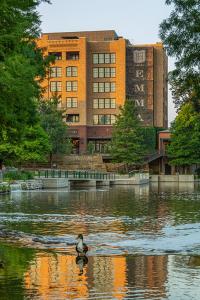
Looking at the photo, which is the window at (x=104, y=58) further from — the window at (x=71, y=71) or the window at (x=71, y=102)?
the window at (x=71, y=102)

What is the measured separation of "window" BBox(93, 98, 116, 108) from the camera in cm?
13250

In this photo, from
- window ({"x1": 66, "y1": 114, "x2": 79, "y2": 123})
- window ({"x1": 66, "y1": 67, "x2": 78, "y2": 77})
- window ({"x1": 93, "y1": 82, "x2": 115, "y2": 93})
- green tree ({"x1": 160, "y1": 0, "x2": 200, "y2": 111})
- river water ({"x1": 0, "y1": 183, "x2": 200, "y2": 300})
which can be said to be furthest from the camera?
window ({"x1": 66, "y1": 114, "x2": 79, "y2": 123})

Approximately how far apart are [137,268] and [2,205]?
27716mm

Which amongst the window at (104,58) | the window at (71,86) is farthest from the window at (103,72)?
the window at (71,86)

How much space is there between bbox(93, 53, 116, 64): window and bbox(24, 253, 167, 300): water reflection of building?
113653 millimetres

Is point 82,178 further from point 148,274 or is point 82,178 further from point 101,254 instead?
point 148,274

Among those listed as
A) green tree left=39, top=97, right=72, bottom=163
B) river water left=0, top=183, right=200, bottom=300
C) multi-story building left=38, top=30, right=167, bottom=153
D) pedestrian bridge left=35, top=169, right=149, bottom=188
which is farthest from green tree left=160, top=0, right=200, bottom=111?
multi-story building left=38, top=30, right=167, bottom=153

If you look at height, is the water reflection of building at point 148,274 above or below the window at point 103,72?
below

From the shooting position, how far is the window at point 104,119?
132250 mm

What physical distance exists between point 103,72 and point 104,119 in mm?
9594

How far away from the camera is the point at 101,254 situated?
72.5 feet

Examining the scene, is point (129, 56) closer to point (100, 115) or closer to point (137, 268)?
point (100, 115)

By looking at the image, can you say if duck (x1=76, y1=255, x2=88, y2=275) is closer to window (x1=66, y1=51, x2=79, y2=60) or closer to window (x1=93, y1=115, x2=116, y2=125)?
window (x1=93, y1=115, x2=116, y2=125)

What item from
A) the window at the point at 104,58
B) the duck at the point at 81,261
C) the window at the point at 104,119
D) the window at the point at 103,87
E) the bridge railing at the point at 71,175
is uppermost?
the window at the point at 104,58
